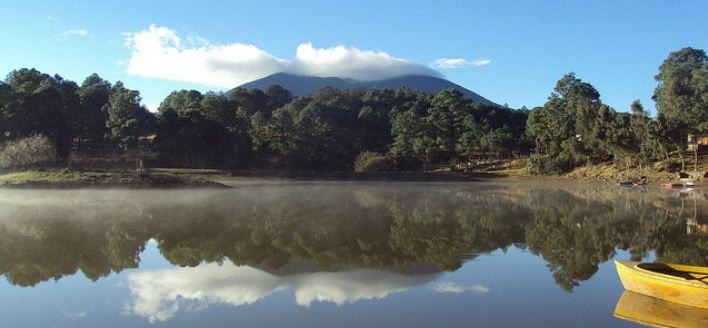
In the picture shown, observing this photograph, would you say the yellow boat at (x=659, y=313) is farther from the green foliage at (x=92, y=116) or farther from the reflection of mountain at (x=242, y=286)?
the green foliage at (x=92, y=116)

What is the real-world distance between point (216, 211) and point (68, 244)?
10.0 m

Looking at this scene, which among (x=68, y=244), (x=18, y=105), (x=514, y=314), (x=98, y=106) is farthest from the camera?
(x=98, y=106)

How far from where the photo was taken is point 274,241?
1853 centimetres

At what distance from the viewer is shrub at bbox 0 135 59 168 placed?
46250mm

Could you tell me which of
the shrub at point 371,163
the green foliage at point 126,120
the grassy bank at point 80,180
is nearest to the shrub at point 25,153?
the grassy bank at point 80,180

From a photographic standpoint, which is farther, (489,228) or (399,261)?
(489,228)

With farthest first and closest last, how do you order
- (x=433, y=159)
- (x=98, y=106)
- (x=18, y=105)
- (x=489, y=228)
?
(x=433, y=159) → (x=98, y=106) → (x=18, y=105) → (x=489, y=228)

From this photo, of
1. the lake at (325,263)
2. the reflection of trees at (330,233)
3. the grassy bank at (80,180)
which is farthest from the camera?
the grassy bank at (80,180)

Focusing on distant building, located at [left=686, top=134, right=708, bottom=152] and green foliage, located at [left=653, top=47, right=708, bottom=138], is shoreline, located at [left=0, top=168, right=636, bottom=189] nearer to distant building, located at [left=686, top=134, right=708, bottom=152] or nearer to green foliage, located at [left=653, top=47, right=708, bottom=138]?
green foliage, located at [left=653, top=47, right=708, bottom=138]

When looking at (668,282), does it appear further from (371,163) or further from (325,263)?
(371,163)

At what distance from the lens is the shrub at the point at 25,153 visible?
152ft

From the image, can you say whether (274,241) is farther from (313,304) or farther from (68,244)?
(313,304)

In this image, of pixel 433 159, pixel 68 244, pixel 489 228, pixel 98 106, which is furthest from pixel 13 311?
pixel 433 159

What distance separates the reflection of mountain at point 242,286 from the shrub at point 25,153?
40098 mm
